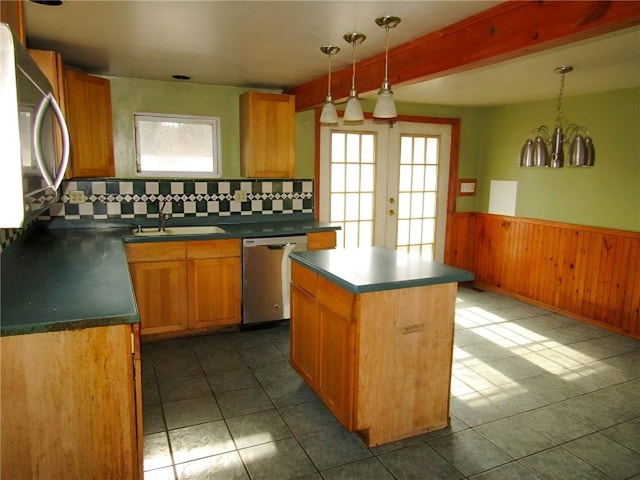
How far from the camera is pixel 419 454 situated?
2.26m

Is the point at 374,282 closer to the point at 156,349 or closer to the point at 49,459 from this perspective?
the point at 49,459

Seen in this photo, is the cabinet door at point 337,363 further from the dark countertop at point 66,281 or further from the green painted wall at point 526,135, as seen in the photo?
the green painted wall at point 526,135

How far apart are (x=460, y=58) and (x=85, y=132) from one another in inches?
107

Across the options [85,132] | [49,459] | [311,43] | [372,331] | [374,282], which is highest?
[311,43]

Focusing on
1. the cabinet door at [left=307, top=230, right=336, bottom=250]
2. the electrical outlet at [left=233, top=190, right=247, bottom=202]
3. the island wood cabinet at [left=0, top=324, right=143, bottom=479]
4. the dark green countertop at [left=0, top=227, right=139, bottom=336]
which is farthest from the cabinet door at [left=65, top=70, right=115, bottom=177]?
the island wood cabinet at [left=0, top=324, right=143, bottom=479]

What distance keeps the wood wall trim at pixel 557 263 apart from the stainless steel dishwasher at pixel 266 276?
248cm

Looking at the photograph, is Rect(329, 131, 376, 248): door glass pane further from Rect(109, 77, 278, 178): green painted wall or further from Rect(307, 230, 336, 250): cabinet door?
Rect(109, 77, 278, 178): green painted wall

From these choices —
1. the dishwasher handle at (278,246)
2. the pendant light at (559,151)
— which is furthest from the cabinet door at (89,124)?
the pendant light at (559,151)

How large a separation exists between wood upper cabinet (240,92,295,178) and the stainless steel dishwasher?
0.70 meters

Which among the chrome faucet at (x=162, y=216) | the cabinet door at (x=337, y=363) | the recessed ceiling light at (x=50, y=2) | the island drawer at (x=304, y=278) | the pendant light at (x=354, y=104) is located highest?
the recessed ceiling light at (x=50, y=2)

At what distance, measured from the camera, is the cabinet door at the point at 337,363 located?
230cm

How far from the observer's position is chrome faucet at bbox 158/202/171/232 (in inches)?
155

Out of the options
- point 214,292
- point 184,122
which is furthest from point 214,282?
point 184,122

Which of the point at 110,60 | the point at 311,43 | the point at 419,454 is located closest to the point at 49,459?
the point at 419,454
